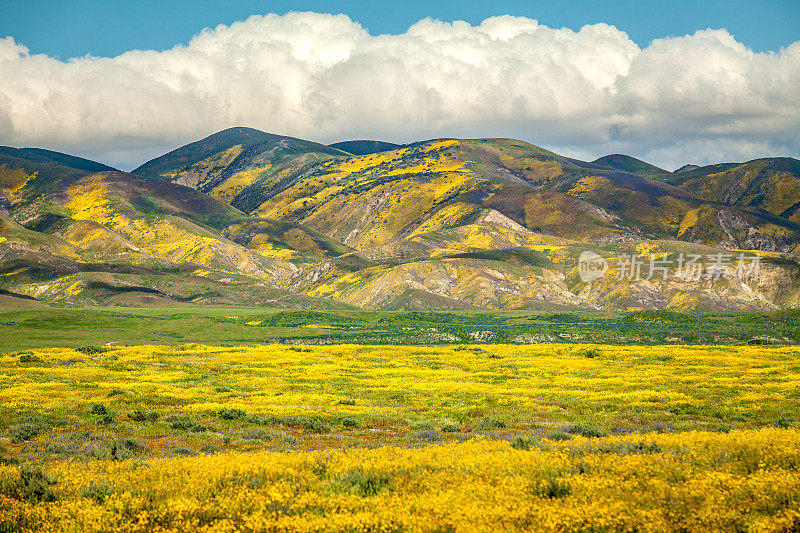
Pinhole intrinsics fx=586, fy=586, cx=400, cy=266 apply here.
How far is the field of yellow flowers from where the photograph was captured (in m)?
11.2

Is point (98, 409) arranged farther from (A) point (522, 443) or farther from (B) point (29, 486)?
(A) point (522, 443)

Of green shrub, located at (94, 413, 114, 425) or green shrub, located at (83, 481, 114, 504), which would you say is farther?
green shrub, located at (94, 413, 114, 425)

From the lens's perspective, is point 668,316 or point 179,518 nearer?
point 179,518

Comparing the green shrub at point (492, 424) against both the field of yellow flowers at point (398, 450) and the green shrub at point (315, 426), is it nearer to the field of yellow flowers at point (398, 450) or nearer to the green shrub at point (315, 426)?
the field of yellow flowers at point (398, 450)

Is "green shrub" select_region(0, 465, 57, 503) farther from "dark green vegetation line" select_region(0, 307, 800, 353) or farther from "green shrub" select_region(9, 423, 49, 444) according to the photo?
"dark green vegetation line" select_region(0, 307, 800, 353)

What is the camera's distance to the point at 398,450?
1770 cm

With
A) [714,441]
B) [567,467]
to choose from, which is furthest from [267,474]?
[714,441]

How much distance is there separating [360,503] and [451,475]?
9.93 ft

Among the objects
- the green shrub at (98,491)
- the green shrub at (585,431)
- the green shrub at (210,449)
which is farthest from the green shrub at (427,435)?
the green shrub at (98,491)

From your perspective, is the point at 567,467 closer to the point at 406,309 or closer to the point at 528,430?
the point at 528,430

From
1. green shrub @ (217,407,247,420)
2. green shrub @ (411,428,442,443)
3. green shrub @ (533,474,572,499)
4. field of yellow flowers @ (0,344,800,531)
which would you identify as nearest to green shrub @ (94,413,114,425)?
field of yellow flowers @ (0,344,800,531)

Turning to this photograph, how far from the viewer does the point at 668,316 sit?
472 feet

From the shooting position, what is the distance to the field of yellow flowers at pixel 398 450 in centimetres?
1117

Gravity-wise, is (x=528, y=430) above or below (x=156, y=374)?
above
